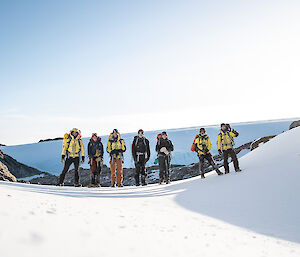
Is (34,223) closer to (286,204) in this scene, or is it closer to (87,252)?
(87,252)

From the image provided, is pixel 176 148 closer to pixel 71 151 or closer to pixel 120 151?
pixel 120 151

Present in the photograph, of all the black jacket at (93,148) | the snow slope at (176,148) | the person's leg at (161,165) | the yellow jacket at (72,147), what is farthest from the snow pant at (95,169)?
the snow slope at (176,148)

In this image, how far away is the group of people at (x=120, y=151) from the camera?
340 inches

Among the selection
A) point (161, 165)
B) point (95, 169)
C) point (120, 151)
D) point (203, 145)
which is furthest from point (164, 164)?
point (95, 169)

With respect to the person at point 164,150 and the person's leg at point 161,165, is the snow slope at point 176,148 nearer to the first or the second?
the person's leg at point 161,165

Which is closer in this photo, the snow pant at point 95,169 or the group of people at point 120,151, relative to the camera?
the group of people at point 120,151

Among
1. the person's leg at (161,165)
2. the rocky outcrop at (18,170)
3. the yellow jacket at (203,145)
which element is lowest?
the rocky outcrop at (18,170)

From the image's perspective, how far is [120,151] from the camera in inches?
374

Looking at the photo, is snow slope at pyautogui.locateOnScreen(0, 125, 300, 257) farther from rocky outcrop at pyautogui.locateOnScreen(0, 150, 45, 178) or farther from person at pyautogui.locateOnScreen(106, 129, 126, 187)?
rocky outcrop at pyautogui.locateOnScreen(0, 150, 45, 178)

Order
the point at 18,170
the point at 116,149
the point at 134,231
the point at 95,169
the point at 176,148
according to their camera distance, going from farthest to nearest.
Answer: the point at 176,148
the point at 18,170
the point at 116,149
the point at 95,169
the point at 134,231

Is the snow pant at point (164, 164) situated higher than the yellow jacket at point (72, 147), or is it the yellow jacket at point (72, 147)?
the yellow jacket at point (72, 147)

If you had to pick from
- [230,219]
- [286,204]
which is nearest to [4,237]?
[230,219]

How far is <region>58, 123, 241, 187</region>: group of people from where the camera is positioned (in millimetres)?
8641

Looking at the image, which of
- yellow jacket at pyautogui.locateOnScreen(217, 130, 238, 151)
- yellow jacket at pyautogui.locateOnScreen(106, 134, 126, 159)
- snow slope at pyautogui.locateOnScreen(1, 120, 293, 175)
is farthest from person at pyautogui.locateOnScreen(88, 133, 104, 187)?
snow slope at pyautogui.locateOnScreen(1, 120, 293, 175)
